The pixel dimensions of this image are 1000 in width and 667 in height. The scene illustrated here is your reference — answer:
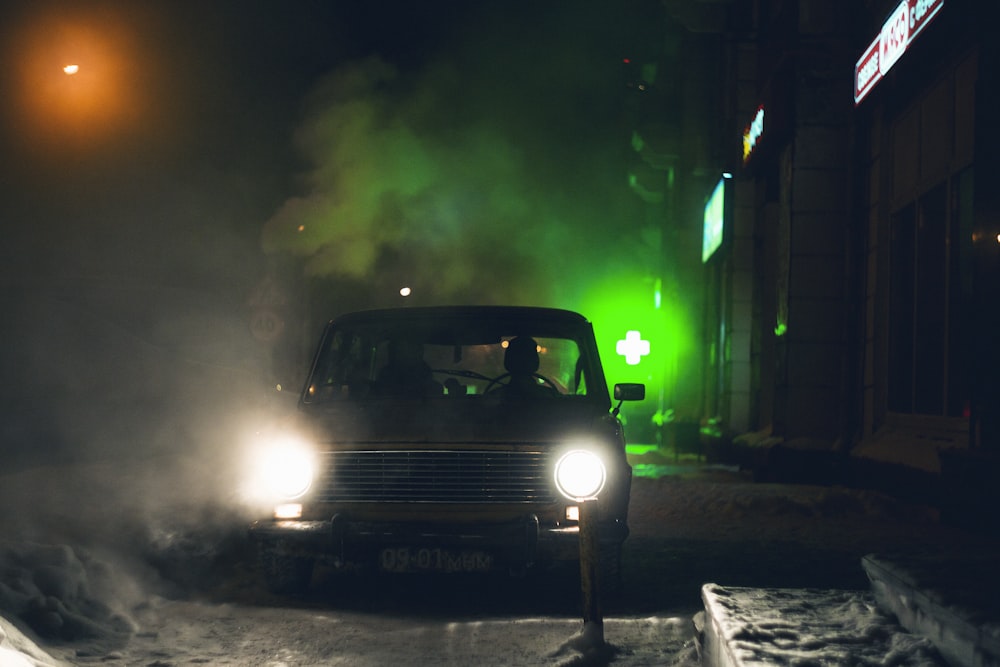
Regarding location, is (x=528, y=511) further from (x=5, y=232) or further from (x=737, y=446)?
(x=5, y=232)

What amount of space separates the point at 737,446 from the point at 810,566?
420 inches

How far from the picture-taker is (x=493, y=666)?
4781mm

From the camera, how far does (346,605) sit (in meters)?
6.19

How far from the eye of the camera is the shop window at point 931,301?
33.1ft

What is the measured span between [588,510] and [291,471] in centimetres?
182

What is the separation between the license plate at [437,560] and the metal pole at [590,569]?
72 centimetres

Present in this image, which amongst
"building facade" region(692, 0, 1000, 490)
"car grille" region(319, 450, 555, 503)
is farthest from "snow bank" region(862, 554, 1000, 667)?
"building facade" region(692, 0, 1000, 490)

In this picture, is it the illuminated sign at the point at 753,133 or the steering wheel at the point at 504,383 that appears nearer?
the steering wheel at the point at 504,383

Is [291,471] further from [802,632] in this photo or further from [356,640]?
[802,632]

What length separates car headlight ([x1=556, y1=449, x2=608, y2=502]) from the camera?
5.93 meters

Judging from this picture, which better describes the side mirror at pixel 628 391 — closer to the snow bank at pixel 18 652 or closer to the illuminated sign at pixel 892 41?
the snow bank at pixel 18 652

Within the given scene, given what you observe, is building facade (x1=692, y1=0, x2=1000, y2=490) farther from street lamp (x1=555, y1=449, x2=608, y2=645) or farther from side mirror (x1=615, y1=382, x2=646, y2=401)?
street lamp (x1=555, y1=449, x2=608, y2=645)

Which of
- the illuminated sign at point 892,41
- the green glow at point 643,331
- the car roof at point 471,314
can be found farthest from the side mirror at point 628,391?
the green glow at point 643,331

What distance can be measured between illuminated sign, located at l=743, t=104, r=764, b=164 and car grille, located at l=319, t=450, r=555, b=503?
36.0ft
